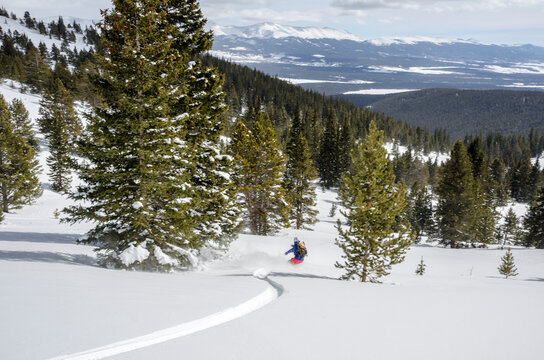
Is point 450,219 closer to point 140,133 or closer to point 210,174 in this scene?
point 210,174

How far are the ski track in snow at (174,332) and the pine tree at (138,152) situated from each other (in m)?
5.43

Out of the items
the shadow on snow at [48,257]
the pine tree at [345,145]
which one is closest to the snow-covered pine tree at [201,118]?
the shadow on snow at [48,257]

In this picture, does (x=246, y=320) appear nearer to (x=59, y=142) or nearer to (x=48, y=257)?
(x=48, y=257)

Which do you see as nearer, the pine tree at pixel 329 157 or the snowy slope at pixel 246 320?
the snowy slope at pixel 246 320

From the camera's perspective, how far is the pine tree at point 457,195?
28.5 m

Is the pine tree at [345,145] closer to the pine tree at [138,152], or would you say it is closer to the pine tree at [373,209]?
the pine tree at [373,209]

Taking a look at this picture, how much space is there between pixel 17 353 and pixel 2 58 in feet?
367

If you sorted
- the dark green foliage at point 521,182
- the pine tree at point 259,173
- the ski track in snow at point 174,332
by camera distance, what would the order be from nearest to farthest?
the ski track in snow at point 174,332
the pine tree at point 259,173
the dark green foliage at point 521,182

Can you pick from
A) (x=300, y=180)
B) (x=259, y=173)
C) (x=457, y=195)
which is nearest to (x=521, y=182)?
(x=457, y=195)

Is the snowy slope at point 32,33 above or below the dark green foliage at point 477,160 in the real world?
above

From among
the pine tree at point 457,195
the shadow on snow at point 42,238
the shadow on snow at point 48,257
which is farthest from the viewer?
the pine tree at point 457,195

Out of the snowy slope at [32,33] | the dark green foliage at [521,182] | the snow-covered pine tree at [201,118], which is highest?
the snowy slope at [32,33]

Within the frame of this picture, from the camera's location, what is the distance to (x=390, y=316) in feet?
20.5

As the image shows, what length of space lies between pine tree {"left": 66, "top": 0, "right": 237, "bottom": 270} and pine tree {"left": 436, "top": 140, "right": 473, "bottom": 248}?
25469 millimetres
